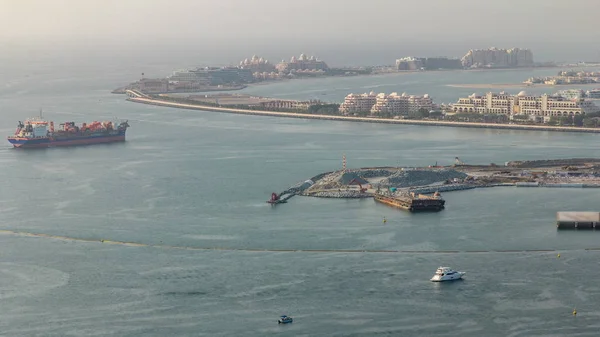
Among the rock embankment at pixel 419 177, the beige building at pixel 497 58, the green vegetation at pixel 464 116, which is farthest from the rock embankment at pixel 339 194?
the beige building at pixel 497 58

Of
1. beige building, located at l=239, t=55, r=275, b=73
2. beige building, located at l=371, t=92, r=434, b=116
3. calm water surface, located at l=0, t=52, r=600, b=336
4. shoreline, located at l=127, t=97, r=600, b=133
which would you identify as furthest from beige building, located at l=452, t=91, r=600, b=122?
beige building, located at l=239, t=55, r=275, b=73

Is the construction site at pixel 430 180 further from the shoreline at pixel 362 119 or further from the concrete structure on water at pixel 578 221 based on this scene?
the shoreline at pixel 362 119

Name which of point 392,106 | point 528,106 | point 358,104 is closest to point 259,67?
point 358,104

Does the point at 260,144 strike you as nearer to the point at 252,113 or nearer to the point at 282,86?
the point at 252,113

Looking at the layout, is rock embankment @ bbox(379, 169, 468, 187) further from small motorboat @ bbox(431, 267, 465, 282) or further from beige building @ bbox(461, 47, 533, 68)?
beige building @ bbox(461, 47, 533, 68)

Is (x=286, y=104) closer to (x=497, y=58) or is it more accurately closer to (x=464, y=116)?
(x=464, y=116)

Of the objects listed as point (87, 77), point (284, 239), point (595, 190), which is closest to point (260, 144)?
point (595, 190)
